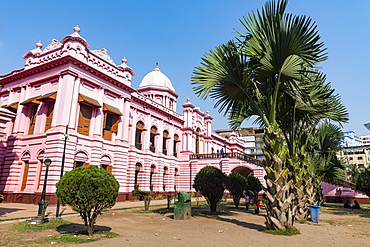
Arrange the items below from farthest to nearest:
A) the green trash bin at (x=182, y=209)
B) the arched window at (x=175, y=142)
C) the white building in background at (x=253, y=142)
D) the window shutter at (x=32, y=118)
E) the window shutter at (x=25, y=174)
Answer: the white building in background at (x=253, y=142) < the arched window at (x=175, y=142) < the window shutter at (x=32, y=118) < the window shutter at (x=25, y=174) < the green trash bin at (x=182, y=209)

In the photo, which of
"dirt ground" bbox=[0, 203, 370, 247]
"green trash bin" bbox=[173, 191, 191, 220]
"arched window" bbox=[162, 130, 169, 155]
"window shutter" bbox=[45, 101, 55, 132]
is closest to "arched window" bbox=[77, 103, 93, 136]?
"window shutter" bbox=[45, 101, 55, 132]

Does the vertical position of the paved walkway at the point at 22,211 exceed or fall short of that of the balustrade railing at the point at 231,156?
it falls short

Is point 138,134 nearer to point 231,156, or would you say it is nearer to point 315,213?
point 231,156

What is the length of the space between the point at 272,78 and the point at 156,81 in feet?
99.7

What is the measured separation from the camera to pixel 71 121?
18.9 meters

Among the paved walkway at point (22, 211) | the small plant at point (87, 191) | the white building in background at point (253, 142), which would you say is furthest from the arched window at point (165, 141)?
the white building in background at point (253, 142)

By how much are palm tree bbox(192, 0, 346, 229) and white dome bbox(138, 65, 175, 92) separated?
28.4 metres

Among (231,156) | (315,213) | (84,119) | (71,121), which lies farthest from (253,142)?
(315,213)

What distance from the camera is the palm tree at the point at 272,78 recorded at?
8.12 meters

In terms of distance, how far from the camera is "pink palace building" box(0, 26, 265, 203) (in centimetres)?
1848

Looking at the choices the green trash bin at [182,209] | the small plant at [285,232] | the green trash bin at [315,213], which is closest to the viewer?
the small plant at [285,232]

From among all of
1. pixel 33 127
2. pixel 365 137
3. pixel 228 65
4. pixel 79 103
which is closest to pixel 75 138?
pixel 79 103

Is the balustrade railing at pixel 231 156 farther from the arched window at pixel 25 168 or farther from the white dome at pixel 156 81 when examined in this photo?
the arched window at pixel 25 168

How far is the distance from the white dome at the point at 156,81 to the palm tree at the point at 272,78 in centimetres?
2845
